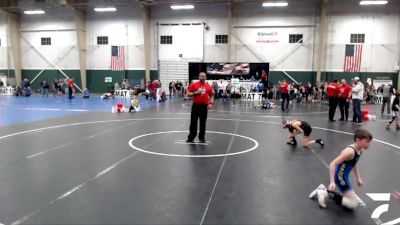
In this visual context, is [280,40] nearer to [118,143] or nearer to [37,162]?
[118,143]

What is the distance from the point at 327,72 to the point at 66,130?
24.6 metres

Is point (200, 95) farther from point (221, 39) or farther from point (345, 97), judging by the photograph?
point (221, 39)

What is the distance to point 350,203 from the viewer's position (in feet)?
15.8

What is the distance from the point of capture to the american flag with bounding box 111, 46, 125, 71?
109ft

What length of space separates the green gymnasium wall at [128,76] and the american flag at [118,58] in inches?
19.8

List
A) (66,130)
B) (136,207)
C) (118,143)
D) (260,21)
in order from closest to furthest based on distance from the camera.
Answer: (136,207), (118,143), (66,130), (260,21)

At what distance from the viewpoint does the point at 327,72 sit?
2969cm

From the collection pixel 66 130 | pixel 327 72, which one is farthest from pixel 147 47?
pixel 66 130

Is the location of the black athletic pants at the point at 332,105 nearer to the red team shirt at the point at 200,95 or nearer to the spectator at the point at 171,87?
the red team shirt at the point at 200,95

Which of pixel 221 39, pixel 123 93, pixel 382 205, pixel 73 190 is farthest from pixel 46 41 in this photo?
pixel 382 205

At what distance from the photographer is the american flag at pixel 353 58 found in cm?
2873

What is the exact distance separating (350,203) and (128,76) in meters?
30.4

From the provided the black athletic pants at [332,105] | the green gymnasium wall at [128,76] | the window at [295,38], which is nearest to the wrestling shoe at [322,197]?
the black athletic pants at [332,105]

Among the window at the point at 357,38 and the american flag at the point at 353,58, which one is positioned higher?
the window at the point at 357,38
